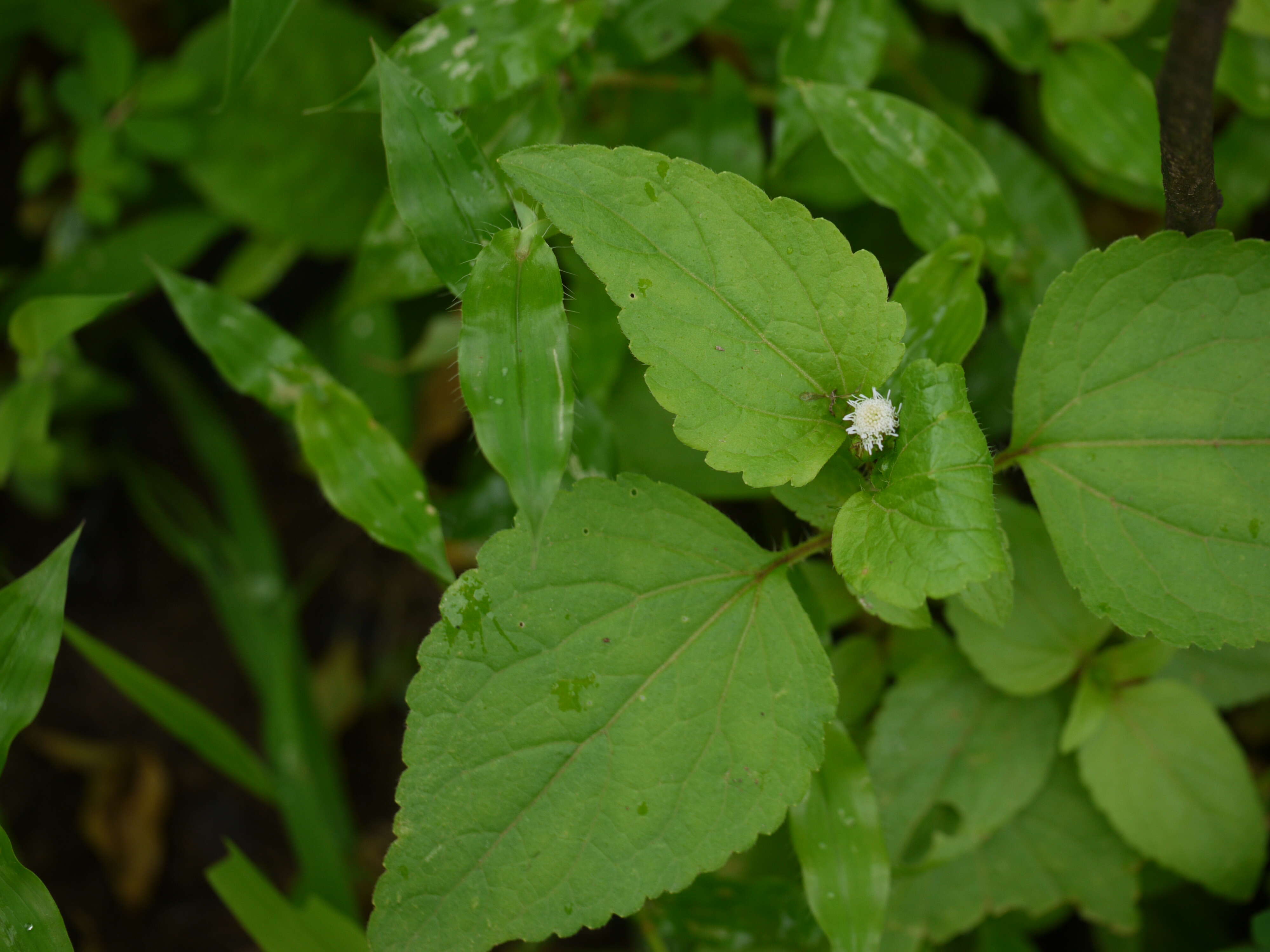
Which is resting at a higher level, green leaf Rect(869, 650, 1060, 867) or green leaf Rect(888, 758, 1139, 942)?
green leaf Rect(869, 650, 1060, 867)

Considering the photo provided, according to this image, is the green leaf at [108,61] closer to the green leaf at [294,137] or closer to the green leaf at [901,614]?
the green leaf at [294,137]

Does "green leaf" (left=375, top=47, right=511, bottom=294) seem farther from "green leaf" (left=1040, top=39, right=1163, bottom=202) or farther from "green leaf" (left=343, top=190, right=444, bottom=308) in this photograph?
"green leaf" (left=1040, top=39, right=1163, bottom=202)

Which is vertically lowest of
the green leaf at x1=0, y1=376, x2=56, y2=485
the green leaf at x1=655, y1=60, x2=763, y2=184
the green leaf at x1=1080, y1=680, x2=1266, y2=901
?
the green leaf at x1=1080, y1=680, x2=1266, y2=901

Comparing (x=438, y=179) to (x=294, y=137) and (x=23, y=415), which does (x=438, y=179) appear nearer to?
(x=294, y=137)

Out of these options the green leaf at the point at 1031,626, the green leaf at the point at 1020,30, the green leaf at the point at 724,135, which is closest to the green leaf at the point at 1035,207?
the green leaf at the point at 1020,30

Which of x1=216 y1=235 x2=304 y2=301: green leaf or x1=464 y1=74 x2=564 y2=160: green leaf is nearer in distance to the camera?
x1=464 y1=74 x2=564 y2=160: green leaf

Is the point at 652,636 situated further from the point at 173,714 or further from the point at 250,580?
the point at 250,580

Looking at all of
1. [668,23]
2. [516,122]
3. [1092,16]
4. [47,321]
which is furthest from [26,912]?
[1092,16]

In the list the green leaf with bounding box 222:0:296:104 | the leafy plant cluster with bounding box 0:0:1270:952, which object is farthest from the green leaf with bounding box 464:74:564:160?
the green leaf with bounding box 222:0:296:104

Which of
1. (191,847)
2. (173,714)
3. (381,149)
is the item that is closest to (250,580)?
(173,714)
